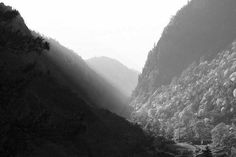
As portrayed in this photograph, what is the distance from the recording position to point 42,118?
2027 cm

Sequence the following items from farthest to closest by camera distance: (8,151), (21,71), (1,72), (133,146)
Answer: (133,146) → (21,71) → (1,72) → (8,151)

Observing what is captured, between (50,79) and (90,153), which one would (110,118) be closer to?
(50,79)

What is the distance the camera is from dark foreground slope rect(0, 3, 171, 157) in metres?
19.5

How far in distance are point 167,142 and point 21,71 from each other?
155 metres

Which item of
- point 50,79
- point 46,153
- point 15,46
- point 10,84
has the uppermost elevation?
point 50,79

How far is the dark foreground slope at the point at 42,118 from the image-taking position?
770 inches

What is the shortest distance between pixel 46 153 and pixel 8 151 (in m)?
59.1

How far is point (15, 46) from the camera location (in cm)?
2270

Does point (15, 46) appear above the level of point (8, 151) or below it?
above

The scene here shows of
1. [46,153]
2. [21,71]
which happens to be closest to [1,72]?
[21,71]

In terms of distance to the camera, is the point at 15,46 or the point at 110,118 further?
the point at 110,118

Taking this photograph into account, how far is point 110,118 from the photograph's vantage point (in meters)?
151

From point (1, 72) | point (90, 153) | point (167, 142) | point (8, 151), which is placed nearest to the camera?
point (8, 151)

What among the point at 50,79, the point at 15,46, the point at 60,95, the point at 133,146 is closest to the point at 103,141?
the point at 133,146
